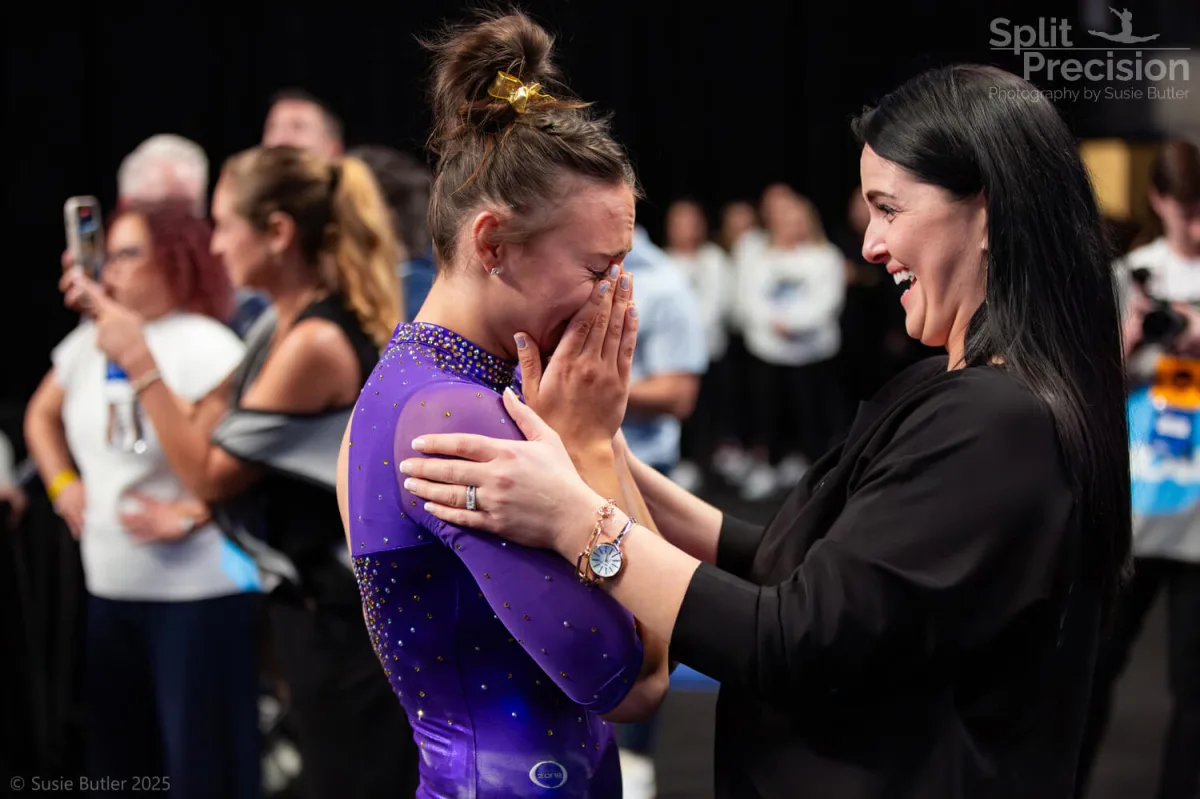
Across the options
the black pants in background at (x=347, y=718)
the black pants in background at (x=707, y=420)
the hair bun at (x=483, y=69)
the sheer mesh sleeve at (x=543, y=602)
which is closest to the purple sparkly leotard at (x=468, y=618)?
the sheer mesh sleeve at (x=543, y=602)

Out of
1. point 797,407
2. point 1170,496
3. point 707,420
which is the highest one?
point 1170,496

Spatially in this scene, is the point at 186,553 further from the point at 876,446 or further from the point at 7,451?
the point at 876,446

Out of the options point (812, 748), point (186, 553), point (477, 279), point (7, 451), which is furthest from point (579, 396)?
point (7, 451)

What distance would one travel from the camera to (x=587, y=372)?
1.41 m

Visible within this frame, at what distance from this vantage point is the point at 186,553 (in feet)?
8.73

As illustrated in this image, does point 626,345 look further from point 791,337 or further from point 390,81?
point 390,81

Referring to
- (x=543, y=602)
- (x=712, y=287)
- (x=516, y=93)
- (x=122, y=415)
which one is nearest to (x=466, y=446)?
(x=543, y=602)

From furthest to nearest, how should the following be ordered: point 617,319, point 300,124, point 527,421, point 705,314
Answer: point 705,314 < point 300,124 < point 617,319 < point 527,421

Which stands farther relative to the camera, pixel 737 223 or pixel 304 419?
pixel 737 223

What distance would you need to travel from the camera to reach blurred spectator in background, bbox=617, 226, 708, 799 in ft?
11.0

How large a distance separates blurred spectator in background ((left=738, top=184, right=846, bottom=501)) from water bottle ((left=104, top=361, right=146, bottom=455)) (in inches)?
215

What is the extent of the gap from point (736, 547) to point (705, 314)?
723 cm

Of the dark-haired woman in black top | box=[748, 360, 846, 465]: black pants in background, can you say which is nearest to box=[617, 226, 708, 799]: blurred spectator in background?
the dark-haired woman in black top

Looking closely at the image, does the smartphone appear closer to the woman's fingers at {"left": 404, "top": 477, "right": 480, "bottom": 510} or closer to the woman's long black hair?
the woman's fingers at {"left": 404, "top": 477, "right": 480, "bottom": 510}
